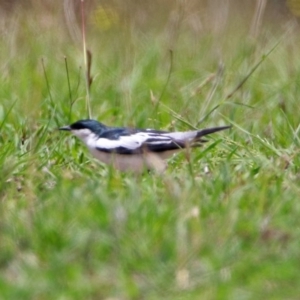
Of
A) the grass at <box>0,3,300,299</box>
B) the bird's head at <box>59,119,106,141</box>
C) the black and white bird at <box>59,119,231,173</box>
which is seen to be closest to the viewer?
the grass at <box>0,3,300,299</box>

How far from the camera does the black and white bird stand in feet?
17.9

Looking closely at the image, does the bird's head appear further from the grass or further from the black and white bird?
the grass

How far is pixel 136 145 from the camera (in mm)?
5531

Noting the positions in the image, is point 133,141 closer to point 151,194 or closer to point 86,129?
point 86,129

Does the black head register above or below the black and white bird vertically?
below

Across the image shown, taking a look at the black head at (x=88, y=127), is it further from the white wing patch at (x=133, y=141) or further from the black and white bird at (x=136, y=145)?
the white wing patch at (x=133, y=141)

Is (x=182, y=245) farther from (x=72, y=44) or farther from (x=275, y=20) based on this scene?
(x=275, y=20)

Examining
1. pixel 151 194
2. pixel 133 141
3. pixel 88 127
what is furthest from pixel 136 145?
pixel 151 194

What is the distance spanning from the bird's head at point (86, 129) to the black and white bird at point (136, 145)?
0.04 meters

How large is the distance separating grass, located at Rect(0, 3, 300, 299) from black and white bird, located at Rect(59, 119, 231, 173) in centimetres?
12

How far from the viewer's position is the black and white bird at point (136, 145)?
215 inches

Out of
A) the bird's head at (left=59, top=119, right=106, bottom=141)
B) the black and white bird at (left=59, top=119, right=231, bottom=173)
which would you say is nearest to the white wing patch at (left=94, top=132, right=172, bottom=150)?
the black and white bird at (left=59, top=119, right=231, bottom=173)

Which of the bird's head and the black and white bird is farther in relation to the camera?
the bird's head

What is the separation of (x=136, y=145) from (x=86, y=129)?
17.1 inches
